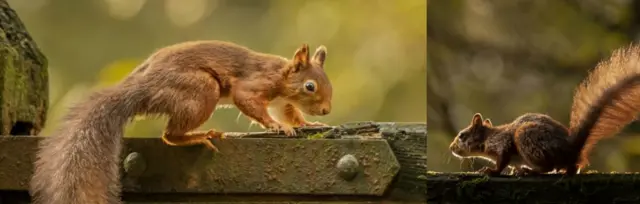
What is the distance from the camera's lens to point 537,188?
1.43 metres

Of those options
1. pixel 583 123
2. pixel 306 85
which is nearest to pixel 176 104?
pixel 306 85

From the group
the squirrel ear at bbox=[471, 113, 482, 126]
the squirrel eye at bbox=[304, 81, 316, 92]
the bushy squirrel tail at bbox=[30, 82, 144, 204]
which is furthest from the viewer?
the squirrel ear at bbox=[471, 113, 482, 126]

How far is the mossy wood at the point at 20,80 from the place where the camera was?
1437mm

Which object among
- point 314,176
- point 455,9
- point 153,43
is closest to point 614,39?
point 455,9

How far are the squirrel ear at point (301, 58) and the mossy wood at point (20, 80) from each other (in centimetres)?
53

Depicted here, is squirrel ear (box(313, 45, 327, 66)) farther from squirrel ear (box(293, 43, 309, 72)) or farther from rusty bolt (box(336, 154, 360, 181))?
rusty bolt (box(336, 154, 360, 181))

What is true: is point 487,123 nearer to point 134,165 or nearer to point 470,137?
point 470,137

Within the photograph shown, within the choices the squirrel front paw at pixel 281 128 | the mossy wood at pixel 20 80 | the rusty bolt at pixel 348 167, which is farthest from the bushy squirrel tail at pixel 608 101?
the mossy wood at pixel 20 80

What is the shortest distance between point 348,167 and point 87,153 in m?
0.44

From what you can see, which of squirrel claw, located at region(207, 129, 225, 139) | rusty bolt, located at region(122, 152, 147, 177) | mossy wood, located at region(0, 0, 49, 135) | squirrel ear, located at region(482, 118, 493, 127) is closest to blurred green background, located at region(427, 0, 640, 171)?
squirrel ear, located at region(482, 118, 493, 127)

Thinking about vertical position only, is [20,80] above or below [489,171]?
above

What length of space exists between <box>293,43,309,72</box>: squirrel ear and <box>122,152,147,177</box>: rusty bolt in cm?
32

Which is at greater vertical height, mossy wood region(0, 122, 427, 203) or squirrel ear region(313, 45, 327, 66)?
squirrel ear region(313, 45, 327, 66)

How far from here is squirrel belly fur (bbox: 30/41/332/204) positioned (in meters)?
1.22
